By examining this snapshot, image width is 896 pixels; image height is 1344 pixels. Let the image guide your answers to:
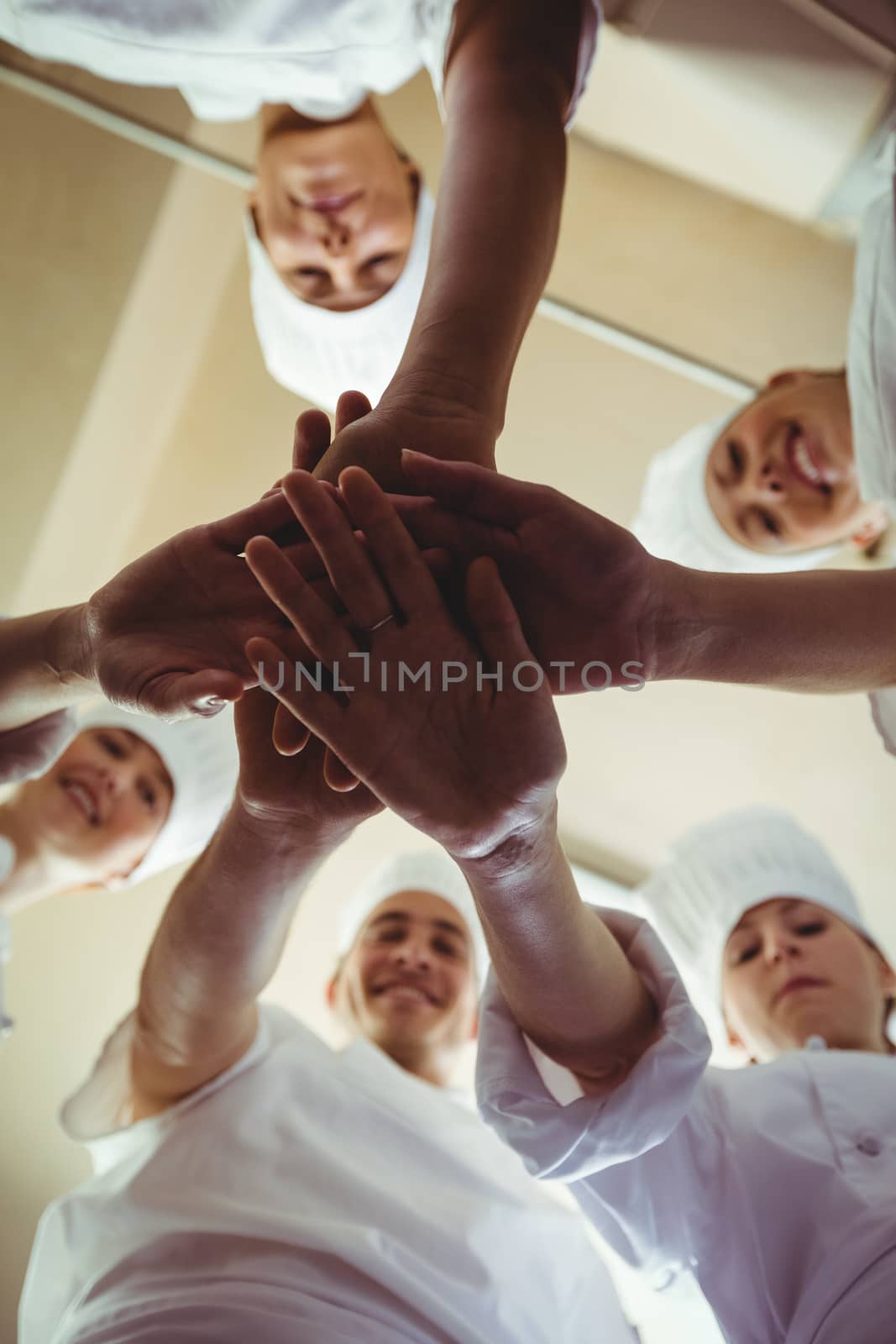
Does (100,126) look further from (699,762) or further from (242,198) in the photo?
(699,762)

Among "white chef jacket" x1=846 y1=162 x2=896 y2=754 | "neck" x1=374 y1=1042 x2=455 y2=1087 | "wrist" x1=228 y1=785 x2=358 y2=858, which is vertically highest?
"white chef jacket" x1=846 y1=162 x2=896 y2=754

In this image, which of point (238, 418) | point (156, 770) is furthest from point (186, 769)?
point (238, 418)

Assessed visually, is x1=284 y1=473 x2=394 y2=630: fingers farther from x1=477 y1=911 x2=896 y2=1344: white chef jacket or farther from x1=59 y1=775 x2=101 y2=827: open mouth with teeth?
x1=59 y1=775 x2=101 y2=827: open mouth with teeth

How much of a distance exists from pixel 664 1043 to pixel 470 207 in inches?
29.1

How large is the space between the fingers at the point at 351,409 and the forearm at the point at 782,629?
28 cm

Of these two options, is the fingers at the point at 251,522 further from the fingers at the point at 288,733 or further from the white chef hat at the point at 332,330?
the white chef hat at the point at 332,330

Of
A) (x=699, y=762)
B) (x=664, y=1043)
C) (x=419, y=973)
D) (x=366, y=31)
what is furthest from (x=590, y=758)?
(x=366, y=31)

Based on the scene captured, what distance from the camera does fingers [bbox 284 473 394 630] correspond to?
2.06 ft

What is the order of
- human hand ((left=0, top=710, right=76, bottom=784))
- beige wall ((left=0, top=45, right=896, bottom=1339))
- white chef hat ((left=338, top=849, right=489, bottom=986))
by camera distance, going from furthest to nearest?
1. white chef hat ((left=338, top=849, right=489, bottom=986))
2. beige wall ((left=0, top=45, right=896, bottom=1339))
3. human hand ((left=0, top=710, right=76, bottom=784))

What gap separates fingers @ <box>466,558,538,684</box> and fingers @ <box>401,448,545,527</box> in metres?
0.05

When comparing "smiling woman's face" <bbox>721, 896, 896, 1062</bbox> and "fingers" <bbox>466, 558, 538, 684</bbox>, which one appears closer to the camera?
"fingers" <bbox>466, 558, 538, 684</bbox>

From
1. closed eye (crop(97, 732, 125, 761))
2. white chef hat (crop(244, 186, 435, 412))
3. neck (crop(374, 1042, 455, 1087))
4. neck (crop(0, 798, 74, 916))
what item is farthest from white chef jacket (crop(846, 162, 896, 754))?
neck (crop(0, 798, 74, 916))

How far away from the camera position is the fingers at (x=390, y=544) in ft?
2.09

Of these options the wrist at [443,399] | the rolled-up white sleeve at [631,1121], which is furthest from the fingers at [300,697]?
the rolled-up white sleeve at [631,1121]
